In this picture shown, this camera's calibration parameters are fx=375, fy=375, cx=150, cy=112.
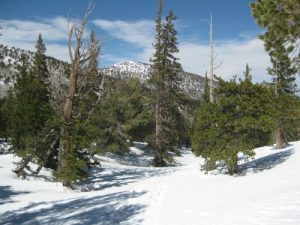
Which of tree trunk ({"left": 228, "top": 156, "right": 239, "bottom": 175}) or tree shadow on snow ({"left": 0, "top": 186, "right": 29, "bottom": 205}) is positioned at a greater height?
tree trunk ({"left": 228, "top": 156, "right": 239, "bottom": 175})

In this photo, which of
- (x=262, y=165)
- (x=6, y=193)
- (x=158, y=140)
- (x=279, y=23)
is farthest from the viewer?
(x=158, y=140)

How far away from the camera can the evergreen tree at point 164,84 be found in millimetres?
33531

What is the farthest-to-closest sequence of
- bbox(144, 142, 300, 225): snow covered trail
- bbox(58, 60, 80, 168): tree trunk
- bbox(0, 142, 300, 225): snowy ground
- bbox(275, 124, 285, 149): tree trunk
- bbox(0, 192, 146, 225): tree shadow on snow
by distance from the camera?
bbox(275, 124, 285, 149): tree trunk → bbox(58, 60, 80, 168): tree trunk → bbox(0, 192, 146, 225): tree shadow on snow → bbox(0, 142, 300, 225): snowy ground → bbox(144, 142, 300, 225): snow covered trail

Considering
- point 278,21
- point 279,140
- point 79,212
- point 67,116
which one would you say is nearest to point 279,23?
point 278,21

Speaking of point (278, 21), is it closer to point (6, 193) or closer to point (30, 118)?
point (6, 193)

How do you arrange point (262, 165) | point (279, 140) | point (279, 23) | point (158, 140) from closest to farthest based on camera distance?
1. point (279, 23)
2. point (262, 165)
3. point (279, 140)
4. point (158, 140)

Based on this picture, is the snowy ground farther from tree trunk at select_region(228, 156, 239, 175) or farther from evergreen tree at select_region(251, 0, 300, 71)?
evergreen tree at select_region(251, 0, 300, 71)

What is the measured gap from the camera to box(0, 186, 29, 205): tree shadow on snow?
14539 mm

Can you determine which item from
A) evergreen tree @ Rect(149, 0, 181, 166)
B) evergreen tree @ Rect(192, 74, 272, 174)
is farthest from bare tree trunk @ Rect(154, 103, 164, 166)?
evergreen tree @ Rect(192, 74, 272, 174)

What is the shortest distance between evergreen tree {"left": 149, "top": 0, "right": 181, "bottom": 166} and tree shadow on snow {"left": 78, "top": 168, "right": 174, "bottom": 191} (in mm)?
7781

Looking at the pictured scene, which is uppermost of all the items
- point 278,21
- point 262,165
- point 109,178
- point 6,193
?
point 278,21

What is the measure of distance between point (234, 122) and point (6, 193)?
1090cm

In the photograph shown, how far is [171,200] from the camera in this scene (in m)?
13.5

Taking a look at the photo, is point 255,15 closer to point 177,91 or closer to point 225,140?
point 225,140
